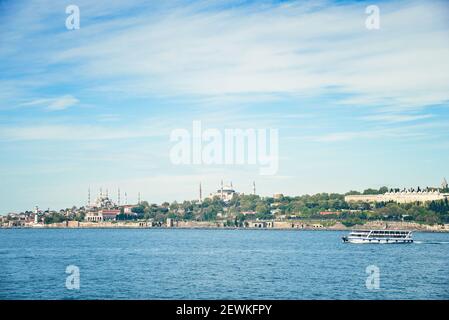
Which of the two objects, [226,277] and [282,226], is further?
[282,226]

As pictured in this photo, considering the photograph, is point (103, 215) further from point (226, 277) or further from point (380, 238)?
point (226, 277)

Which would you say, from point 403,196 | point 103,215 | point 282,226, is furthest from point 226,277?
point 103,215

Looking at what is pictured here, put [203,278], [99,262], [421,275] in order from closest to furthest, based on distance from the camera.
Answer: [203,278], [421,275], [99,262]

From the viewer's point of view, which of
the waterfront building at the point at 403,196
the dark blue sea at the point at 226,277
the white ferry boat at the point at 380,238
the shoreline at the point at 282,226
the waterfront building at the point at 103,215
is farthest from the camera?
the waterfront building at the point at 103,215

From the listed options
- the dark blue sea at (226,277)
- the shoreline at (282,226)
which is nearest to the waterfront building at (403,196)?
the shoreline at (282,226)

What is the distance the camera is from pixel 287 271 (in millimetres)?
30672

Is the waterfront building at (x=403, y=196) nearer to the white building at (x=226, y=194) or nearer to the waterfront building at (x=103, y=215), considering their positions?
the white building at (x=226, y=194)

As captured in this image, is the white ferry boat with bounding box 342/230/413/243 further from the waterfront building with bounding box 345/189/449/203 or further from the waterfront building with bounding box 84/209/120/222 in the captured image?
the waterfront building with bounding box 84/209/120/222

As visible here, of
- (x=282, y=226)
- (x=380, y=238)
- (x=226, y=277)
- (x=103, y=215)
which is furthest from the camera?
(x=103, y=215)

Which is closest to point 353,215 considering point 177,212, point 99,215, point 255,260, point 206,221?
point 206,221

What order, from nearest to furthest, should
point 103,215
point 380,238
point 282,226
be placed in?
point 380,238, point 282,226, point 103,215

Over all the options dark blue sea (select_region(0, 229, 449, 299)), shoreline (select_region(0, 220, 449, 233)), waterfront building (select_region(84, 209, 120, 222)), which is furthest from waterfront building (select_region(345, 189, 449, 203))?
dark blue sea (select_region(0, 229, 449, 299))
